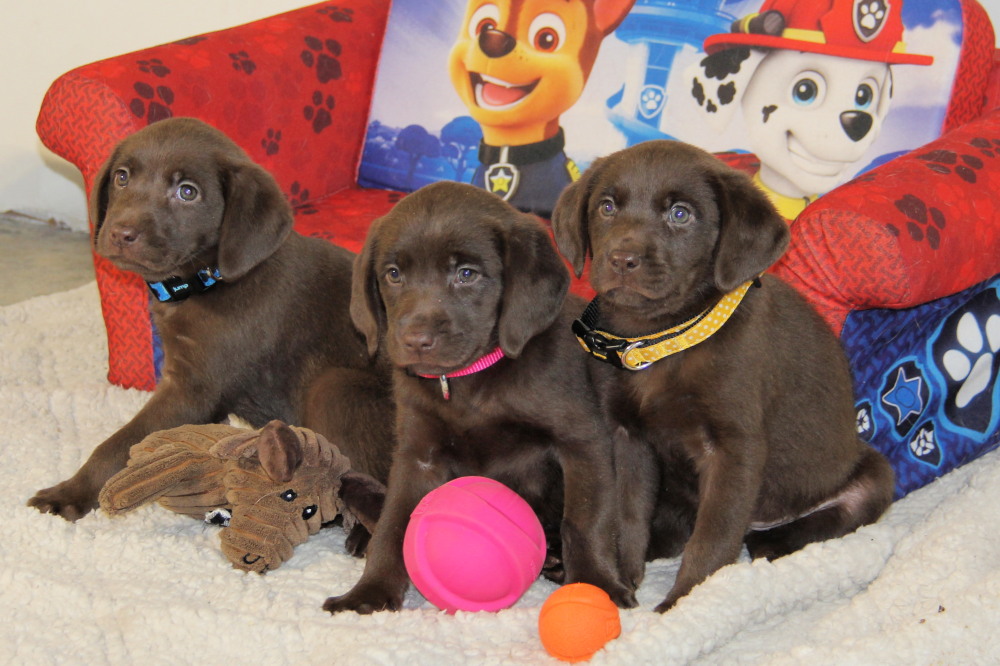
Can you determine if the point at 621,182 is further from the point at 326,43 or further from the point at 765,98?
the point at 326,43

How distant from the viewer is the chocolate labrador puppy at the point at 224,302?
3070 mm

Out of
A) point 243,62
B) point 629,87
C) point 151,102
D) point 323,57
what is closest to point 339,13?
point 323,57

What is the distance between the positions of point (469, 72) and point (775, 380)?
97.1 inches

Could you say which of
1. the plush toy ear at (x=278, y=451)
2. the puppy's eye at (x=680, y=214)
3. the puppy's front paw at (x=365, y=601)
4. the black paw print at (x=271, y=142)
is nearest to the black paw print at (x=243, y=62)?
the black paw print at (x=271, y=142)

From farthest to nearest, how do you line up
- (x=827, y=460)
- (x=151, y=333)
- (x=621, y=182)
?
1. (x=151, y=333)
2. (x=827, y=460)
3. (x=621, y=182)

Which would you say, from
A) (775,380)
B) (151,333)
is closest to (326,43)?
(151,333)

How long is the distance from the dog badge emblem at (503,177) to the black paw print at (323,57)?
85cm

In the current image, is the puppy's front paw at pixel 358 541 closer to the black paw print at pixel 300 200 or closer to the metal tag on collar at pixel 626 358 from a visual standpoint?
the metal tag on collar at pixel 626 358

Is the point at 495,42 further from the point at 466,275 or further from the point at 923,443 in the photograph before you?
the point at 923,443

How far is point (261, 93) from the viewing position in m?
4.31

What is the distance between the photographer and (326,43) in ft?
15.4

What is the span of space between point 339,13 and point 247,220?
215cm

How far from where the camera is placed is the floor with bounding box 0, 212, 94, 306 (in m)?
6.19

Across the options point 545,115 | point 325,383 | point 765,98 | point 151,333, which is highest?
point 765,98
